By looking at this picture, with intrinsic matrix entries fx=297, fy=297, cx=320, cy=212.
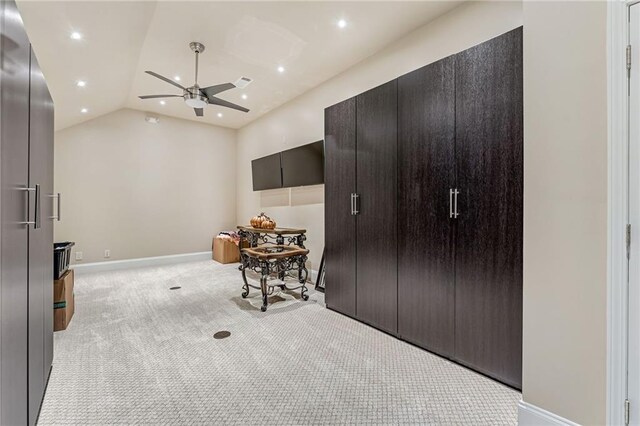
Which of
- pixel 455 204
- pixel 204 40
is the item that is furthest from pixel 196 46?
pixel 455 204

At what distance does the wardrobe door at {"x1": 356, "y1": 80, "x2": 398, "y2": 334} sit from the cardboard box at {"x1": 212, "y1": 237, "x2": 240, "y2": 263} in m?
3.83

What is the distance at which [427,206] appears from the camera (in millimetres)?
2330

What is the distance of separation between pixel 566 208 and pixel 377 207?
1477 mm

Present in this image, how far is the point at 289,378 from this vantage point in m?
2.02

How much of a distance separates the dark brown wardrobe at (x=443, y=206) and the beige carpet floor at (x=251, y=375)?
259mm

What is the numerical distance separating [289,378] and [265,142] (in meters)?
4.70

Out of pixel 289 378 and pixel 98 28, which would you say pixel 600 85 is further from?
pixel 98 28

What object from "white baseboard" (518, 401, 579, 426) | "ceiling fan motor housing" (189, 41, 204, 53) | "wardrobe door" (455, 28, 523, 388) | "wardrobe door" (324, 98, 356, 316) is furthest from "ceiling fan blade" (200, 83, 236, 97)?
"white baseboard" (518, 401, 579, 426)

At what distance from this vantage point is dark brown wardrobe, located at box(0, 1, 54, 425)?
3.39 ft

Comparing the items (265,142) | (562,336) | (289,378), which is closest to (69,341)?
(289,378)

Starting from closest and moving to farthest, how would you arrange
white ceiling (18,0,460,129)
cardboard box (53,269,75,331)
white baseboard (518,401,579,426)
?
white baseboard (518,401,579,426)
white ceiling (18,0,460,129)
cardboard box (53,269,75,331)

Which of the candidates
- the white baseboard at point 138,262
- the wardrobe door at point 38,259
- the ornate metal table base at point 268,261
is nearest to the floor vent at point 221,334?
the ornate metal table base at point 268,261

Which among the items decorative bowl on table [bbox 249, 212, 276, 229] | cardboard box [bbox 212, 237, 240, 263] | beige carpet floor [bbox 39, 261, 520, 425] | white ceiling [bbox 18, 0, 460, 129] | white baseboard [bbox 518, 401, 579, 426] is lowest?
beige carpet floor [bbox 39, 261, 520, 425]

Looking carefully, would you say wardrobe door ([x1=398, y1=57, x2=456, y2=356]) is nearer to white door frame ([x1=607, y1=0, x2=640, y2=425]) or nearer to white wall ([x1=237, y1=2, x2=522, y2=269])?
white wall ([x1=237, y1=2, x2=522, y2=269])
